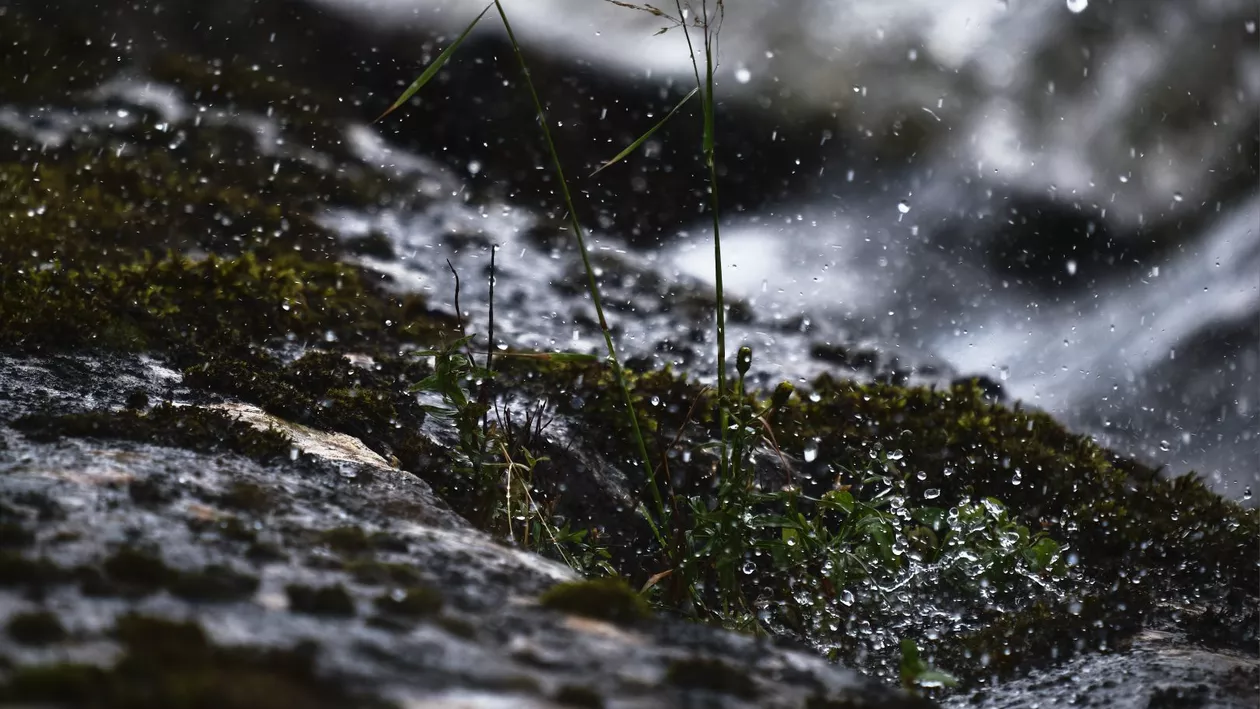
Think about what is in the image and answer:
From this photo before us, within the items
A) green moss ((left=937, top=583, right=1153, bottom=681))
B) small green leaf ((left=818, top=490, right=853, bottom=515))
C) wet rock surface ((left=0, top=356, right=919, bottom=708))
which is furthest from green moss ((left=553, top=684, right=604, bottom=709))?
green moss ((left=937, top=583, right=1153, bottom=681))

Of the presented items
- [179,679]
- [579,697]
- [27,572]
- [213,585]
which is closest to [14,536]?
[27,572]

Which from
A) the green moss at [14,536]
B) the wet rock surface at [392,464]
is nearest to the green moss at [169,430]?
the wet rock surface at [392,464]

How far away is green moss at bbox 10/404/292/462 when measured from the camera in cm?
195

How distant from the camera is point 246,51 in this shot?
7887mm

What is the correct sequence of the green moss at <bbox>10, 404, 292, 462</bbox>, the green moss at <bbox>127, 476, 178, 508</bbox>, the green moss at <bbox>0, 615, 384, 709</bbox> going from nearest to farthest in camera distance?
the green moss at <bbox>0, 615, 384, 709</bbox> → the green moss at <bbox>127, 476, 178, 508</bbox> → the green moss at <bbox>10, 404, 292, 462</bbox>

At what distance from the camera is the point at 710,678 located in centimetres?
122

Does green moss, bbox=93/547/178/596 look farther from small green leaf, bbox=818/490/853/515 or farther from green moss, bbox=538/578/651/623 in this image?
small green leaf, bbox=818/490/853/515

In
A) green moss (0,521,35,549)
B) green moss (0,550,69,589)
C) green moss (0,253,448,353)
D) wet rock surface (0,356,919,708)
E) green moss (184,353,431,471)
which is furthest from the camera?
green moss (0,253,448,353)

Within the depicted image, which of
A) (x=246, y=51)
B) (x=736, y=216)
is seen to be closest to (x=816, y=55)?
(x=736, y=216)

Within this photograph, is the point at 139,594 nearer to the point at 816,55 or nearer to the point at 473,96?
the point at 473,96

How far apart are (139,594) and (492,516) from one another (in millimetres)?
1395

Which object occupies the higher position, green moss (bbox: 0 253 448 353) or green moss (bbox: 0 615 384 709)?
green moss (bbox: 0 253 448 353)

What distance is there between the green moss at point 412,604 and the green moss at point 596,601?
0.62ft

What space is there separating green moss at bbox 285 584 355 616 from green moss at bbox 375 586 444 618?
0.05 meters
